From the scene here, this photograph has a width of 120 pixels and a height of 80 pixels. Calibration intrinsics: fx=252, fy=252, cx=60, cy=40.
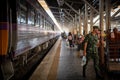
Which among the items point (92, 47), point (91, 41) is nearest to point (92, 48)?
point (92, 47)

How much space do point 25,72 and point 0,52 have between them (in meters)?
4.43

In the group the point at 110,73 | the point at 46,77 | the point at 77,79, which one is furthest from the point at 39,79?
the point at 110,73

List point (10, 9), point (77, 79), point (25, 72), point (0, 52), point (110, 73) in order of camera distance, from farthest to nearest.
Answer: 1. point (25, 72)
2. point (110, 73)
3. point (77, 79)
4. point (10, 9)
5. point (0, 52)

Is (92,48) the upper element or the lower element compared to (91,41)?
lower

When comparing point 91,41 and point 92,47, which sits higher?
point 91,41

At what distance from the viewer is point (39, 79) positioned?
8.08 metres

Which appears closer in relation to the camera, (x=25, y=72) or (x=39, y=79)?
(x=39, y=79)

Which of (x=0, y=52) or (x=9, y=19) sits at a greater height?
(x=9, y=19)

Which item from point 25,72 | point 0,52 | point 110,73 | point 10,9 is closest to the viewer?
point 0,52

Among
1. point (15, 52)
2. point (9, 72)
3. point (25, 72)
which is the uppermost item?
point (15, 52)

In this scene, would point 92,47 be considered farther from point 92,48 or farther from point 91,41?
point 91,41

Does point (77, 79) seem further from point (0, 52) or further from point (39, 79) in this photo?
point (0, 52)

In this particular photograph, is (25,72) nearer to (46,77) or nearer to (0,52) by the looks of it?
Answer: (46,77)

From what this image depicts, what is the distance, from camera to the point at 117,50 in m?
9.06
